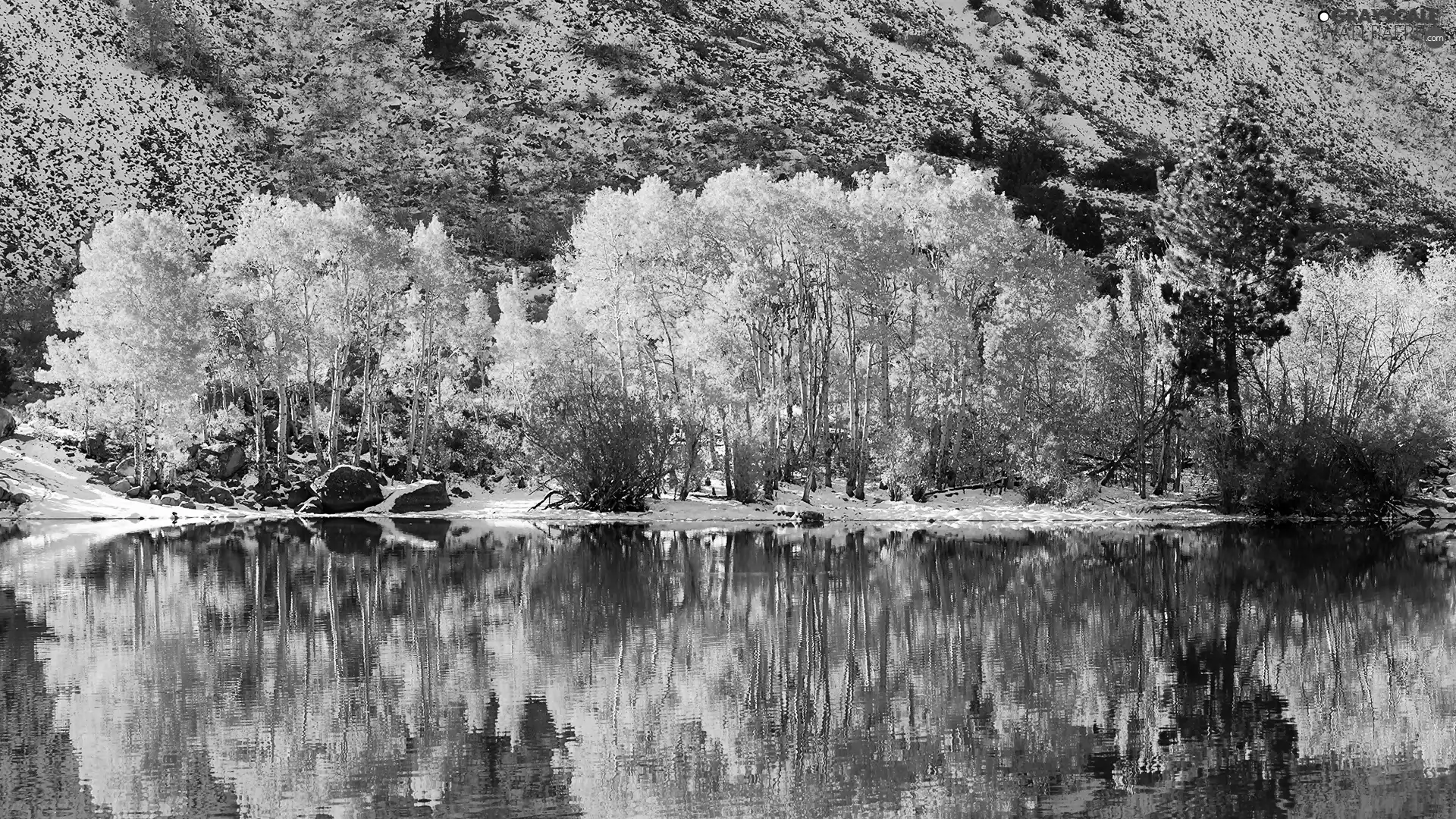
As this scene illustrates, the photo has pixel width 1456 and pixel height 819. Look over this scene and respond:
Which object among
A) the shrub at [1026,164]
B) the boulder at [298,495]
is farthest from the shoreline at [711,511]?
the shrub at [1026,164]

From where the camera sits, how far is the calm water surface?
509 inches

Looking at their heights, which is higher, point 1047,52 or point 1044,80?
point 1047,52

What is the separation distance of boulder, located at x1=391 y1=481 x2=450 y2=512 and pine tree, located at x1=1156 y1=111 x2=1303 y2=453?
87.2 ft

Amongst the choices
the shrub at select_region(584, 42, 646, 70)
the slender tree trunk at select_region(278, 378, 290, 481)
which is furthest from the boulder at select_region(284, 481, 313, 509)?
the shrub at select_region(584, 42, 646, 70)

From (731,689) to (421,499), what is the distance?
3793 cm

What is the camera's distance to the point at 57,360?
5272 cm

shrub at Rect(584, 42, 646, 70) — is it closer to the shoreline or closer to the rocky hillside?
the rocky hillside

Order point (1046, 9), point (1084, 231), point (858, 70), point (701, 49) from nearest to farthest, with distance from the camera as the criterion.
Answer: point (1084, 231) → point (701, 49) → point (858, 70) → point (1046, 9)

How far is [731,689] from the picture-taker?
17.8 metres

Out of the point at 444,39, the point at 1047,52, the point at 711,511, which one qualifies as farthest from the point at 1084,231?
the point at 444,39

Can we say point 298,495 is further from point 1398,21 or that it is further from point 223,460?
point 1398,21

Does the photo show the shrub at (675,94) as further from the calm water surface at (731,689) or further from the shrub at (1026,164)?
the calm water surface at (731,689)

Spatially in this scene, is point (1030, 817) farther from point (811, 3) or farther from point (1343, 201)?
point (811, 3)

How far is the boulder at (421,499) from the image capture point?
2124 inches
